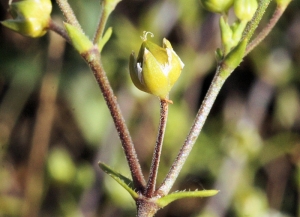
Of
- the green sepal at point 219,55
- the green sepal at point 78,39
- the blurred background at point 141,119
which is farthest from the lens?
the blurred background at point 141,119

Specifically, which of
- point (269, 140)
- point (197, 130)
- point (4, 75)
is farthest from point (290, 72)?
point (197, 130)

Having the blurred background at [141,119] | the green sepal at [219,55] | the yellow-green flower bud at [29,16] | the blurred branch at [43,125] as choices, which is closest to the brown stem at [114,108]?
the yellow-green flower bud at [29,16]

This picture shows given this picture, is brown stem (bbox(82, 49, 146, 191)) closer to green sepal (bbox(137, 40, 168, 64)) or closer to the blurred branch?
green sepal (bbox(137, 40, 168, 64))

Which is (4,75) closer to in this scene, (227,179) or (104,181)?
(104,181)

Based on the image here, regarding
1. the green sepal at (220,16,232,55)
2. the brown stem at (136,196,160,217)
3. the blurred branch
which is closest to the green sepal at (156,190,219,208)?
the brown stem at (136,196,160,217)

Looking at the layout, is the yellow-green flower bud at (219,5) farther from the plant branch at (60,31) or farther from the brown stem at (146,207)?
the brown stem at (146,207)

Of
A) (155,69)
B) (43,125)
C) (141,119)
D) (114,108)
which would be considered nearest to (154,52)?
(155,69)
